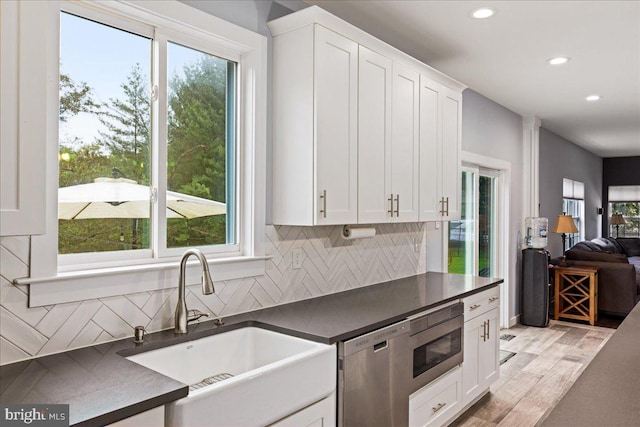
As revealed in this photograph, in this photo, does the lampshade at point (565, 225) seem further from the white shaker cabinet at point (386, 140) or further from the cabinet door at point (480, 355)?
the white shaker cabinet at point (386, 140)

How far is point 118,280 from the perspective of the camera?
1846mm

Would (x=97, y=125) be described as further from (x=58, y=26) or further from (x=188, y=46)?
(x=188, y=46)

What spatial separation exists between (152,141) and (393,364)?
1.57 meters

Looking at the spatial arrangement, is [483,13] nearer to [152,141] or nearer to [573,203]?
[152,141]

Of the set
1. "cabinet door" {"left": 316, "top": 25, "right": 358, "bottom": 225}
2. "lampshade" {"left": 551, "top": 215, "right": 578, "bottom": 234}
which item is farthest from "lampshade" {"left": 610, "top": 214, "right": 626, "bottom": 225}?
"cabinet door" {"left": 316, "top": 25, "right": 358, "bottom": 225}

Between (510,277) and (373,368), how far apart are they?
3.86 m

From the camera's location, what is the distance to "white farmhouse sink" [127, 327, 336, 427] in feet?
4.70

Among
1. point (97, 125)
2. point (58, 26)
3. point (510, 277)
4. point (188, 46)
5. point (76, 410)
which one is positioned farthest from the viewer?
point (510, 277)

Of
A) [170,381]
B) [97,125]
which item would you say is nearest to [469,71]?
[97,125]

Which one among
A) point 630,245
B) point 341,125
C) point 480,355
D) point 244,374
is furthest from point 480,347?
point 630,245

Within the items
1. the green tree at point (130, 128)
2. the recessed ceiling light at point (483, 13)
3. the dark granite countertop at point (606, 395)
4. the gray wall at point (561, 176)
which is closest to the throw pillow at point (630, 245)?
the gray wall at point (561, 176)

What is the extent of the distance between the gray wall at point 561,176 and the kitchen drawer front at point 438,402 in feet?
14.0

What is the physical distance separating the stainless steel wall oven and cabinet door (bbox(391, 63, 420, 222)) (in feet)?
2.28

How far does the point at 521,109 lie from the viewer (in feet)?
17.7
